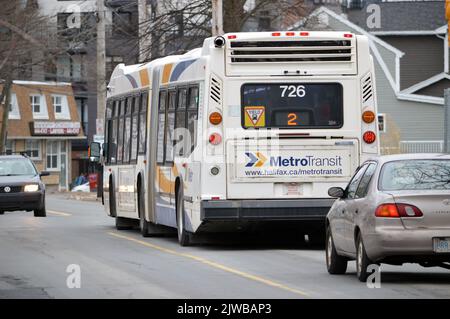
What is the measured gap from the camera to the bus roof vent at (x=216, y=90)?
20.2 m

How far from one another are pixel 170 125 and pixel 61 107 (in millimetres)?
66847

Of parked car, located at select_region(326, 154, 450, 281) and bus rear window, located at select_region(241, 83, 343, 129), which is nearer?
parked car, located at select_region(326, 154, 450, 281)

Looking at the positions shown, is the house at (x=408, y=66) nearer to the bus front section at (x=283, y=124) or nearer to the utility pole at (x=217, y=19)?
the utility pole at (x=217, y=19)

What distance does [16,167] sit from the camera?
34500 mm

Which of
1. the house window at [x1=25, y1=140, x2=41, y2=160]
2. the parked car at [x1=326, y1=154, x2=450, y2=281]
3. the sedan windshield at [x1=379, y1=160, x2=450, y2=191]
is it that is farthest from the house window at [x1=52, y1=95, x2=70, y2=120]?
the sedan windshield at [x1=379, y1=160, x2=450, y2=191]

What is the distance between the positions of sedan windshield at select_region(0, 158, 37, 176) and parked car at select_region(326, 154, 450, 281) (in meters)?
19.9

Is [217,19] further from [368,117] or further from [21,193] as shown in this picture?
[368,117]

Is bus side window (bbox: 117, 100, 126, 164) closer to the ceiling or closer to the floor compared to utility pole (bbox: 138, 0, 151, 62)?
closer to the floor

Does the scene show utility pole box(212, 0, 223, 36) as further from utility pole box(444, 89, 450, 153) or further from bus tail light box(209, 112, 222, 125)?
bus tail light box(209, 112, 222, 125)

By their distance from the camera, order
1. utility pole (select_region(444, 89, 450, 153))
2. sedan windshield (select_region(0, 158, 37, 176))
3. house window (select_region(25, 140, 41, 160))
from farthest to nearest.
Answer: house window (select_region(25, 140, 41, 160)) → sedan windshield (select_region(0, 158, 37, 176)) → utility pole (select_region(444, 89, 450, 153))

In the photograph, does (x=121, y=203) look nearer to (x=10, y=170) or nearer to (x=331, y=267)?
(x=10, y=170)

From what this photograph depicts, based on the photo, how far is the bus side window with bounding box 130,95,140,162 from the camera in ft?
82.0

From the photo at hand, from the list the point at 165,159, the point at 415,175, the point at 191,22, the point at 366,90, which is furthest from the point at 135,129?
the point at 191,22
